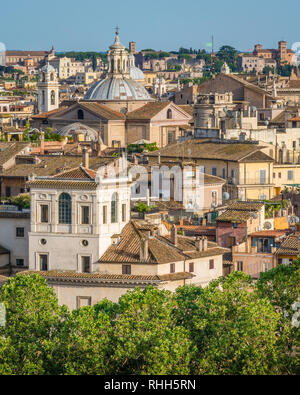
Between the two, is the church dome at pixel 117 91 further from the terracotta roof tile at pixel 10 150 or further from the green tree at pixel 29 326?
the green tree at pixel 29 326

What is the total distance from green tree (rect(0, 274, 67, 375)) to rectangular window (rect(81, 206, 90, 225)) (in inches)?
94.1

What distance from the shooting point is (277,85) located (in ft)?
364

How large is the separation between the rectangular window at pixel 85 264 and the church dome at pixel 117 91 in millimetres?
45668

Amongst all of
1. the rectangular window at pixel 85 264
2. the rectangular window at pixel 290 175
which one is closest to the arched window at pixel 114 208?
the rectangular window at pixel 85 264

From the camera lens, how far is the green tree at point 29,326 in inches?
1293

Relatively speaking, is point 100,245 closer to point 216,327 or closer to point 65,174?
point 65,174

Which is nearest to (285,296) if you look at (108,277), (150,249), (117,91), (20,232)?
(150,249)

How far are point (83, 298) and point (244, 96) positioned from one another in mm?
56705

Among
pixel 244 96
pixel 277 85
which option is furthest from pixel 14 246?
pixel 277 85

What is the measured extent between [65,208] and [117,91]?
4584 cm

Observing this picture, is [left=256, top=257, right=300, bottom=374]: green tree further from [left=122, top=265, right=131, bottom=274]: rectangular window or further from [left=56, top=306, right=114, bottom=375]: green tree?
[left=56, top=306, right=114, bottom=375]: green tree

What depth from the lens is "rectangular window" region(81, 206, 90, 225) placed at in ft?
127
